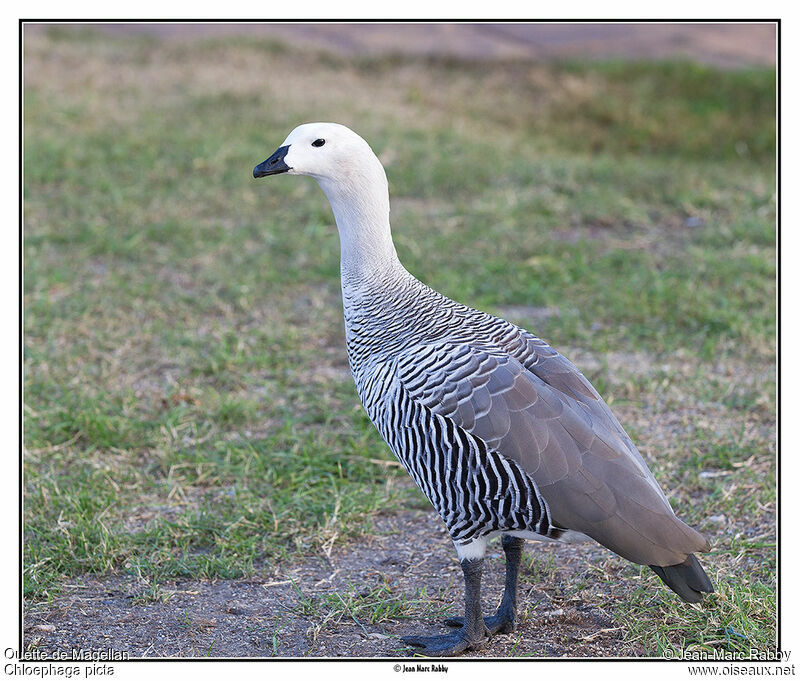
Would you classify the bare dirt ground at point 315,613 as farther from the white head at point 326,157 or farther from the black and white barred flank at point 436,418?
the white head at point 326,157

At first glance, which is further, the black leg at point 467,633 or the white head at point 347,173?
the white head at point 347,173

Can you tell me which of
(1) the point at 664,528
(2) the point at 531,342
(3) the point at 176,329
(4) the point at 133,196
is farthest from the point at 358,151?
(4) the point at 133,196

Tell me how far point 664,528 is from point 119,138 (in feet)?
24.2

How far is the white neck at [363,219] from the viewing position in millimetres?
3229

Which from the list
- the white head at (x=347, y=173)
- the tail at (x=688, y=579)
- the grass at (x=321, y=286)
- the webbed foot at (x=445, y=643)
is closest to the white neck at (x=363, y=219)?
the white head at (x=347, y=173)

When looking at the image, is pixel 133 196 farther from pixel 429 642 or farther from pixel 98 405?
pixel 429 642

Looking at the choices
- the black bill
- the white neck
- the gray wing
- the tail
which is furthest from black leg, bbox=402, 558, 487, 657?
the black bill

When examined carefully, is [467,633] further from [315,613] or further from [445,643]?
[315,613]

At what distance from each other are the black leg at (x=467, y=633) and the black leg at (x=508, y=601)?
0.31 feet

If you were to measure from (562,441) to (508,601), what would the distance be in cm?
69

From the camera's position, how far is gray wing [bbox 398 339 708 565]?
272 centimetres

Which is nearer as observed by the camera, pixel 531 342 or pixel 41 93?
pixel 531 342

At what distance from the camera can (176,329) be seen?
18.0 ft

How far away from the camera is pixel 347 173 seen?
10.6 ft
